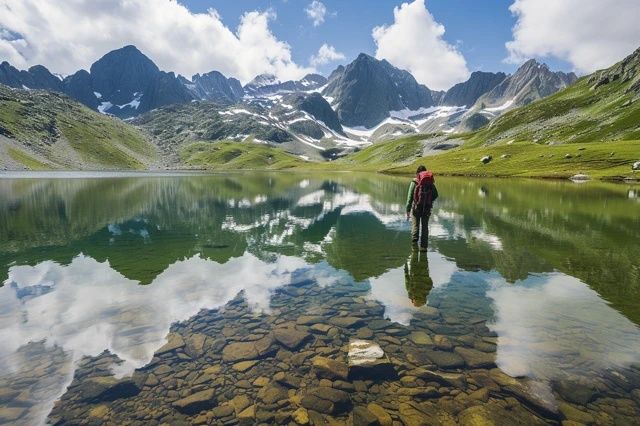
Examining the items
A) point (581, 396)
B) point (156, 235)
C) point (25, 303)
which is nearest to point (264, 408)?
point (581, 396)

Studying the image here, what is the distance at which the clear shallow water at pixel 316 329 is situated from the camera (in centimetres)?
883

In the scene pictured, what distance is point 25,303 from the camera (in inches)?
603

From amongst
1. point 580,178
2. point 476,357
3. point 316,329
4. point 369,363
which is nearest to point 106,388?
point 316,329

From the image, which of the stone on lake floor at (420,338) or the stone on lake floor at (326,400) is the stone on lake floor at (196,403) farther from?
the stone on lake floor at (420,338)

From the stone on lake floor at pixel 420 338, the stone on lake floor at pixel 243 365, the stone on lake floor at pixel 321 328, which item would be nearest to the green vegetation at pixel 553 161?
the stone on lake floor at pixel 420 338

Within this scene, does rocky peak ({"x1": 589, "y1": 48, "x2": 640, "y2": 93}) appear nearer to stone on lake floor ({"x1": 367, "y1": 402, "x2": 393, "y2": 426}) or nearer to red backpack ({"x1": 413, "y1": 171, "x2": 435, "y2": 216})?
red backpack ({"x1": 413, "y1": 171, "x2": 435, "y2": 216})

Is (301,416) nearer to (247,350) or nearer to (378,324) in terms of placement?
(247,350)

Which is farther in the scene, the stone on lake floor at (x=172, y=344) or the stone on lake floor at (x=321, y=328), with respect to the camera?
the stone on lake floor at (x=321, y=328)

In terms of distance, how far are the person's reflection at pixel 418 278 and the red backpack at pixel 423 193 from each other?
2.90m

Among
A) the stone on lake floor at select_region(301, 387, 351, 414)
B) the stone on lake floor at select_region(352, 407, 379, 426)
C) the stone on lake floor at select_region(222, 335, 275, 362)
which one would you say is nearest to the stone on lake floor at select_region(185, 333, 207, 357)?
the stone on lake floor at select_region(222, 335, 275, 362)

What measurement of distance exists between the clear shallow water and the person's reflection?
0.11 metres

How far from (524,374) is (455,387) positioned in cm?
197

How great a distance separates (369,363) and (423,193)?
50.8 feet

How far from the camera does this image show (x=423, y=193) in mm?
23969
